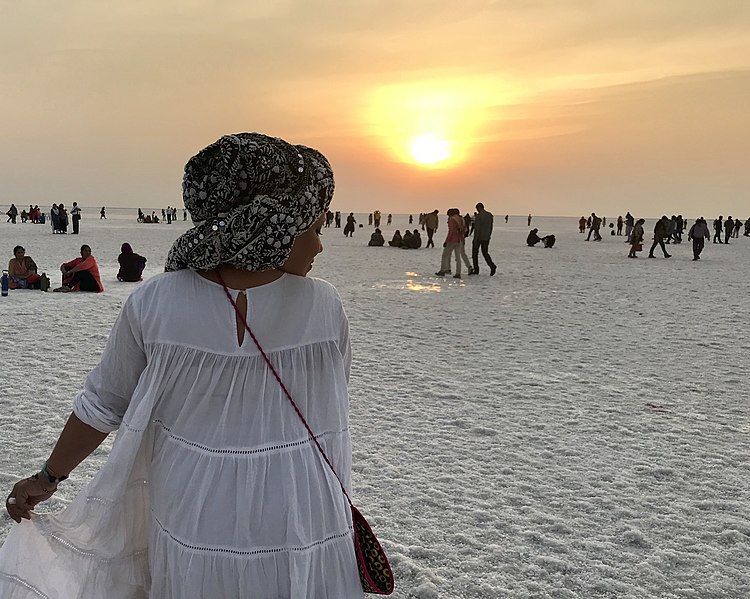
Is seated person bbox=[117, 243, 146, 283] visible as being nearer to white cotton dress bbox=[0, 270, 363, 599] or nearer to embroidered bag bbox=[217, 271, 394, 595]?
white cotton dress bbox=[0, 270, 363, 599]

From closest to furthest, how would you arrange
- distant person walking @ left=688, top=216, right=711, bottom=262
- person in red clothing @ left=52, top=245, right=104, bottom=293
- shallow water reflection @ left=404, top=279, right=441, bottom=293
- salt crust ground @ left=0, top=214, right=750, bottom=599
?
salt crust ground @ left=0, top=214, right=750, bottom=599, person in red clothing @ left=52, top=245, right=104, bottom=293, shallow water reflection @ left=404, top=279, right=441, bottom=293, distant person walking @ left=688, top=216, right=711, bottom=262

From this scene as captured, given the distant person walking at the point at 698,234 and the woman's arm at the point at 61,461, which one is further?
the distant person walking at the point at 698,234

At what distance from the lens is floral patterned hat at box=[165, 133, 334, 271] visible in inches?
64.2

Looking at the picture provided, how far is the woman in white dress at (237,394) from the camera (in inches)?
66.0

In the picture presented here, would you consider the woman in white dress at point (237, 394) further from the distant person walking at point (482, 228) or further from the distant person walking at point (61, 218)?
the distant person walking at point (61, 218)

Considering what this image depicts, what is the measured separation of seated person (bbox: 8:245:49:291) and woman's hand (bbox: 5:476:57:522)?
44.9 feet

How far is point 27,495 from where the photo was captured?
6.68 feet

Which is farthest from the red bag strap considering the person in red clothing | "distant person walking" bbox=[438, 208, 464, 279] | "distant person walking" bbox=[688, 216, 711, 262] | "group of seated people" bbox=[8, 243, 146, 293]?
"distant person walking" bbox=[688, 216, 711, 262]

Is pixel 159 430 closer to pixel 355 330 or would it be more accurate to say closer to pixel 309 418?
pixel 309 418

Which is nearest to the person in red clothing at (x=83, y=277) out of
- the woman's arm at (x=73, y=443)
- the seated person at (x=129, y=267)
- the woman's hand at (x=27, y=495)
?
the seated person at (x=129, y=267)

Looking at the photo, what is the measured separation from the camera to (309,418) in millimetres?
1841

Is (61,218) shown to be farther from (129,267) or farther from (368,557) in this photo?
(368,557)

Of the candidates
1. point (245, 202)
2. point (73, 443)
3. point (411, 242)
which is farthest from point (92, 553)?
point (411, 242)

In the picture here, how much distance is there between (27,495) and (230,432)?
2.43 ft
